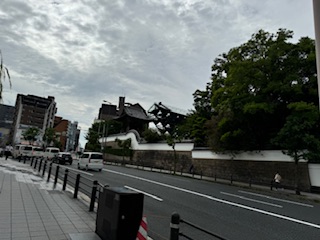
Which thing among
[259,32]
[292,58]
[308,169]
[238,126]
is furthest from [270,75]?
[308,169]

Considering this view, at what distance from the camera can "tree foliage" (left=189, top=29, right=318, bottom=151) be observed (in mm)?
18156

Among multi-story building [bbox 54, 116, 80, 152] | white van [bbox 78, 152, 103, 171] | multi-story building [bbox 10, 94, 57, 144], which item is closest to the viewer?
white van [bbox 78, 152, 103, 171]

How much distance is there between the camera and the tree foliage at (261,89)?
59.6 feet

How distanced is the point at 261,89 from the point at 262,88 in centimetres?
14

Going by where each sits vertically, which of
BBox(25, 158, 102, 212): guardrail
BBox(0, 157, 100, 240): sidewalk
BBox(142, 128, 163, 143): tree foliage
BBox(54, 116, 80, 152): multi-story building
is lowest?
BBox(0, 157, 100, 240): sidewalk

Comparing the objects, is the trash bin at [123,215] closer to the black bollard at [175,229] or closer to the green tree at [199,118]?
the black bollard at [175,229]

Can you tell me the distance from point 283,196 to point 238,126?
29.8 ft

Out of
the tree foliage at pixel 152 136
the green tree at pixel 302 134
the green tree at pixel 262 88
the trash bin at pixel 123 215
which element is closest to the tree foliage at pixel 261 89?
the green tree at pixel 262 88

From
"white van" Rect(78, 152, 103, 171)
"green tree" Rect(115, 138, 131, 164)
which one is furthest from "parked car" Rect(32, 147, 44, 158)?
"green tree" Rect(115, 138, 131, 164)

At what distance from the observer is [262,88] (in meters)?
19.3

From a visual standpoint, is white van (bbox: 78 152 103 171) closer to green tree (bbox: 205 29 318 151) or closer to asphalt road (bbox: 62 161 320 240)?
green tree (bbox: 205 29 318 151)

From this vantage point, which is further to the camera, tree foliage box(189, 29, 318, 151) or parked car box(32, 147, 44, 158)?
parked car box(32, 147, 44, 158)

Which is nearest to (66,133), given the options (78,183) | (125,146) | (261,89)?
(125,146)

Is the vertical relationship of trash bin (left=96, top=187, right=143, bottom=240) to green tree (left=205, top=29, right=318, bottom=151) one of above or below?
below
